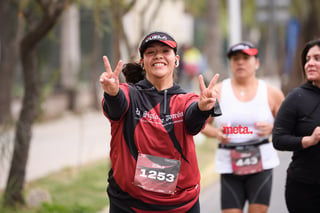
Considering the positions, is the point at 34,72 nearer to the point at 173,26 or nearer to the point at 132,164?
the point at 132,164

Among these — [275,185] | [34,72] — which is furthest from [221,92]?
[275,185]

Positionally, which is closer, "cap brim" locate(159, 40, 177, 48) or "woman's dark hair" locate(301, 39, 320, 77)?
"cap brim" locate(159, 40, 177, 48)

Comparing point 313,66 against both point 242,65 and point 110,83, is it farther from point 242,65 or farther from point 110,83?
point 110,83

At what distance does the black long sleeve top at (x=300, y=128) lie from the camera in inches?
171

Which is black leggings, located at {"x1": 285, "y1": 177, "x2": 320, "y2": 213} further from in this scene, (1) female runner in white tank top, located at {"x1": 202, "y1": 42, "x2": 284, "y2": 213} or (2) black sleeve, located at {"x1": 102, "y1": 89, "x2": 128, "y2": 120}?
(2) black sleeve, located at {"x1": 102, "y1": 89, "x2": 128, "y2": 120}

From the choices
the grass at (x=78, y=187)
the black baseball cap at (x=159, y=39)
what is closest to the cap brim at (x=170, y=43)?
the black baseball cap at (x=159, y=39)

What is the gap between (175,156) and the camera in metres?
3.82

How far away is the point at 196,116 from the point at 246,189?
217cm

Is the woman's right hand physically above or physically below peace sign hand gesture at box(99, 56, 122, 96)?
below

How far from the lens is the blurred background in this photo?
751 centimetres

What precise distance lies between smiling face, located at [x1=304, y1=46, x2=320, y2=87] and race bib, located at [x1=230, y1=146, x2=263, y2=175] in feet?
4.18

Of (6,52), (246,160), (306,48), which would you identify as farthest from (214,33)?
(306,48)

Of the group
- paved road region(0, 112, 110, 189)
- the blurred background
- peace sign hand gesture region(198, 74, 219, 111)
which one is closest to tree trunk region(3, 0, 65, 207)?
the blurred background

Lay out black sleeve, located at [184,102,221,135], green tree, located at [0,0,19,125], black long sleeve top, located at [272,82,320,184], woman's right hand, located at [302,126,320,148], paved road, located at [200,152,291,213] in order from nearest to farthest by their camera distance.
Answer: black sleeve, located at [184,102,221,135], woman's right hand, located at [302,126,320,148], black long sleeve top, located at [272,82,320,184], paved road, located at [200,152,291,213], green tree, located at [0,0,19,125]
